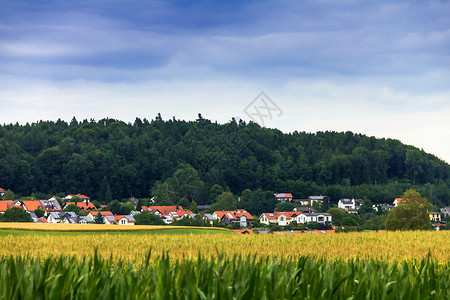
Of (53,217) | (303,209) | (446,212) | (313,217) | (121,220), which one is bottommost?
(53,217)

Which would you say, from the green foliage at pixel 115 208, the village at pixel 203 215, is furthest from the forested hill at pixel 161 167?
the green foliage at pixel 115 208

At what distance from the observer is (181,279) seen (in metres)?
7.67

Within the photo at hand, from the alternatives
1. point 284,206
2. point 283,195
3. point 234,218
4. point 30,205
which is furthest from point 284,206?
point 30,205

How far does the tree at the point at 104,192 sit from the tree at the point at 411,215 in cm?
12784

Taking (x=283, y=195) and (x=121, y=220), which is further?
(x=283, y=195)

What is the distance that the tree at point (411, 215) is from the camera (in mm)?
51625

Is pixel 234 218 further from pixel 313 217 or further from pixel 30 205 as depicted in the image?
pixel 30 205

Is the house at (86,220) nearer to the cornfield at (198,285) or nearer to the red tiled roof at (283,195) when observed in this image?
the red tiled roof at (283,195)

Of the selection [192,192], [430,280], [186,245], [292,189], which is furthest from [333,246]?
[292,189]

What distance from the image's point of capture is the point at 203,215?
359 feet

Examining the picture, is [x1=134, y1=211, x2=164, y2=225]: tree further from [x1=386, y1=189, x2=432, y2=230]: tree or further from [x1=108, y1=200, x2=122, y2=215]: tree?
[x1=108, y1=200, x2=122, y2=215]: tree

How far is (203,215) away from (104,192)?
236 ft

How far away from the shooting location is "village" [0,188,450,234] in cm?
9531

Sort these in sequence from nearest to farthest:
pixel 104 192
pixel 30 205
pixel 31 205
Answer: pixel 30 205
pixel 31 205
pixel 104 192
